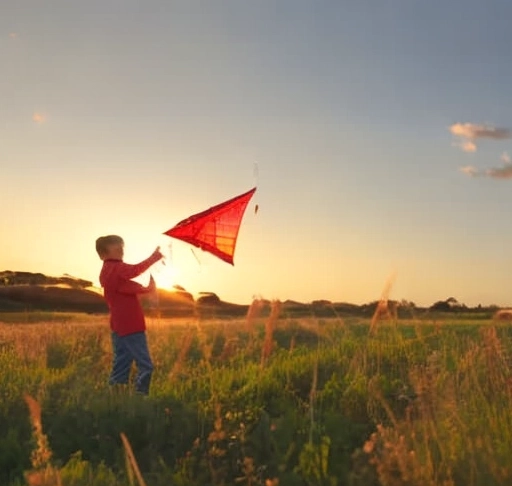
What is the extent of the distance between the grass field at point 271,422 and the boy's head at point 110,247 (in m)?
1.43

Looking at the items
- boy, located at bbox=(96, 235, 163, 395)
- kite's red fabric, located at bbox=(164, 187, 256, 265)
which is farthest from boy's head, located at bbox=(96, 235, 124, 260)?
kite's red fabric, located at bbox=(164, 187, 256, 265)

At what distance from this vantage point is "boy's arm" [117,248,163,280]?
8836 mm

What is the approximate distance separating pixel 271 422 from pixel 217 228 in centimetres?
308

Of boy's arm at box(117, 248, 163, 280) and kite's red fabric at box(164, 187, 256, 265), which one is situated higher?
kite's red fabric at box(164, 187, 256, 265)

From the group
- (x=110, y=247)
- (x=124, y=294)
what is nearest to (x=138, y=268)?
(x=124, y=294)

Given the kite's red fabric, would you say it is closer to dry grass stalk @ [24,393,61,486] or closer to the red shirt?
the red shirt

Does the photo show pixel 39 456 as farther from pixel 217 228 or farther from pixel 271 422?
pixel 217 228

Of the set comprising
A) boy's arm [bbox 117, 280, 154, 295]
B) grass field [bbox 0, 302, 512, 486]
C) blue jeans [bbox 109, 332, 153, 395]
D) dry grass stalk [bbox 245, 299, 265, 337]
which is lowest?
grass field [bbox 0, 302, 512, 486]

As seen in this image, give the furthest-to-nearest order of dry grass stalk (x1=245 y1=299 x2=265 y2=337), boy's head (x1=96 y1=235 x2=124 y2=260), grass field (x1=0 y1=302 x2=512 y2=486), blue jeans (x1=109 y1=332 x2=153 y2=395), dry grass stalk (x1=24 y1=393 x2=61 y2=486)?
boy's head (x1=96 y1=235 x2=124 y2=260) < blue jeans (x1=109 y1=332 x2=153 y2=395) < dry grass stalk (x1=245 y1=299 x2=265 y2=337) < grass field (x1=0 y1=302 x2=512 y2=486) < dry grass stalk (x1=24 y1=393 x2=61 y2=486)

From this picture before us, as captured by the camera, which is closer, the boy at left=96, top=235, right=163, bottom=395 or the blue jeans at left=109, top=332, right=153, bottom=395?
the blue jeans at left=109, top=332, right=153, bottom=395

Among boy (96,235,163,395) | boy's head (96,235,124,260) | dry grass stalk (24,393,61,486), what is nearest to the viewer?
dry grass stalk (24,393,61,486)

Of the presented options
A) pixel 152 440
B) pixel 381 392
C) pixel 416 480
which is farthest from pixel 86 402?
pixel 416 480

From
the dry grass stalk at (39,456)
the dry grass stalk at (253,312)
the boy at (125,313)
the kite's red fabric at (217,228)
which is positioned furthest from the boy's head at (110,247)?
the dry grass stalk at (39,456)

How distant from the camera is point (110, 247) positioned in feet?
29.9
